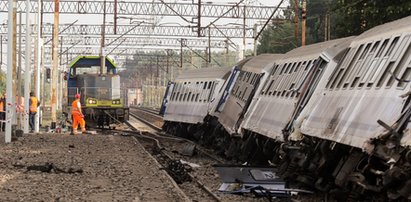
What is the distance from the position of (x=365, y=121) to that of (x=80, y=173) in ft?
28.1

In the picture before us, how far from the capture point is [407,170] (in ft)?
30.1

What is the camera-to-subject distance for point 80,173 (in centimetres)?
1769

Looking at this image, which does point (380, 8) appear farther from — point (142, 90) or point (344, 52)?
point (142, 90)

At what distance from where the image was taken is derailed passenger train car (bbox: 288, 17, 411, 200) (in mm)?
9547

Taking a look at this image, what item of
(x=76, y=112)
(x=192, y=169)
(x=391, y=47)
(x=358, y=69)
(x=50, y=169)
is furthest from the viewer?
(x=76, y=112)

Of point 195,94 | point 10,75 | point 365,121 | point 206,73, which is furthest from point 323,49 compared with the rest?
point 195,94

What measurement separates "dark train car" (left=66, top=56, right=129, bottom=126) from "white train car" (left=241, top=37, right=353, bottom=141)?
63.1ft

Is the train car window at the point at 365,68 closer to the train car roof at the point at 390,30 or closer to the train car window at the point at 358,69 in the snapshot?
the train car window at the point at 358,69

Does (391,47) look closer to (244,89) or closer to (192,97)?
(244,89)

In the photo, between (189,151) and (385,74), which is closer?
(385,74)

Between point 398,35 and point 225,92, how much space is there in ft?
49.7

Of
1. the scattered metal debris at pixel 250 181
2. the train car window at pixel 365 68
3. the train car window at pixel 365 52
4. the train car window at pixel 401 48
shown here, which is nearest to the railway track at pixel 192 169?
the scattered metal debris at pixel 250 181

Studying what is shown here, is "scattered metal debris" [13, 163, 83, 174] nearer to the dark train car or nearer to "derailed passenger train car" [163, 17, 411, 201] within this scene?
"derailed passenger train car" [163, 17, 411, 201]

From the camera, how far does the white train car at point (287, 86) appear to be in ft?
49.5
